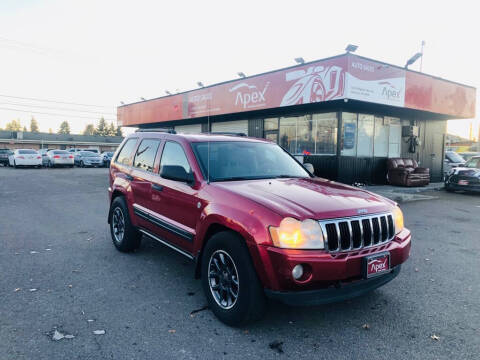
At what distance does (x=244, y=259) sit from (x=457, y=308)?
93.8 inches

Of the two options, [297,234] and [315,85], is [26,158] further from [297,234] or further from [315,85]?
[297,234]

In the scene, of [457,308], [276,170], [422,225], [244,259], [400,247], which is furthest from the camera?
[422,225]

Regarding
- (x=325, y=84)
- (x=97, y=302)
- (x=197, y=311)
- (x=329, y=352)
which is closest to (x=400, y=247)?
(x=329, y=352)

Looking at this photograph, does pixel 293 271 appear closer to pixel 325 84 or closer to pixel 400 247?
pixel 400 247

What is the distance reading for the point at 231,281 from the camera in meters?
3.23

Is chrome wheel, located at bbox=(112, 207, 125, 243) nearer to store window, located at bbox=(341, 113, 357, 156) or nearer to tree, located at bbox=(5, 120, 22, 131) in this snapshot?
store window, located at bbox=(341, 113, 357, 156)

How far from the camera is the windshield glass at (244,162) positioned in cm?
402

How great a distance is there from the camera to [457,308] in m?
3.65

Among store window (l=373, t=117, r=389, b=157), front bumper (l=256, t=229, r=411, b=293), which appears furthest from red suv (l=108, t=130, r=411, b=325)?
store window (l=373, t=117, r=389, b=157)

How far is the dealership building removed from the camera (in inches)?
519

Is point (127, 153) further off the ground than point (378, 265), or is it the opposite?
point (127, 153)

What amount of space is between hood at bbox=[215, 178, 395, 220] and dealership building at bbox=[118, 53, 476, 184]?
27.9ft

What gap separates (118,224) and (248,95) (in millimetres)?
12241

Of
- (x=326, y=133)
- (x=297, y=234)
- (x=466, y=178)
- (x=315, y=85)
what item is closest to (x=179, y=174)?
(x=297, y=234)
